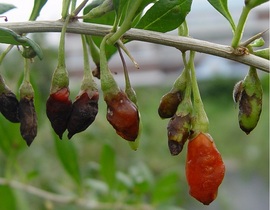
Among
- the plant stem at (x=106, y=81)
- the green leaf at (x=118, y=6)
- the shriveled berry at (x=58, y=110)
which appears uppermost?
the green leaf at (x=118, y=6)

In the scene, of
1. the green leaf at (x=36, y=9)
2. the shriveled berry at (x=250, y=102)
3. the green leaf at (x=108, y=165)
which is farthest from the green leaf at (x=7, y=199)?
the shriveled berry at (x=250, y=102)

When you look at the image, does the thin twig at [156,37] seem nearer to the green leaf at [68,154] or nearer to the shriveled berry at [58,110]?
the shriveled berry at [58,110]

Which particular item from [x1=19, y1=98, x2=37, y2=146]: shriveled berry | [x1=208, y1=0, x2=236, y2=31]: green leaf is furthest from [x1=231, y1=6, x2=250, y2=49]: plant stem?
[x1=19, y1=98, x2=37, y2=146]: shriveled berry

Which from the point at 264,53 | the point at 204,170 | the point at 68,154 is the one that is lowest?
the point at 68,154

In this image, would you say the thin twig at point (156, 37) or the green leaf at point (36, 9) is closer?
the thin twig at point (156, 37)

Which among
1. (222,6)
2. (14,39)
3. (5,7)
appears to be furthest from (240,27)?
(5,7)

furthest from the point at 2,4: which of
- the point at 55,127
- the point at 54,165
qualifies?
the point at 54,165

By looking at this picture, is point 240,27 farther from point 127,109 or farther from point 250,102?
point 127,109
